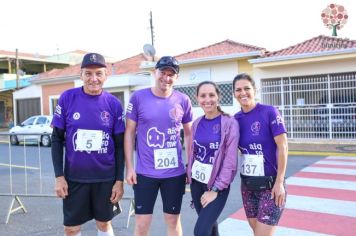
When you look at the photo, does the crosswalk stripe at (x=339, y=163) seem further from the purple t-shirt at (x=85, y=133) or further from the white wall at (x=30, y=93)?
the white wall at (x=30, y=93)

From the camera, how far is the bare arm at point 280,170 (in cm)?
299

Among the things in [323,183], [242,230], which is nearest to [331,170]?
[323,183]

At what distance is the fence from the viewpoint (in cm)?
575

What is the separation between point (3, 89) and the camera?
34.2m

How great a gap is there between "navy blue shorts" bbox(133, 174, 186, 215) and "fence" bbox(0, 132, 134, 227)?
183 cm

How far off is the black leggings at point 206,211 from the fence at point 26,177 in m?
2.12

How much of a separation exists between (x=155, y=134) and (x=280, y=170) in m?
1.13

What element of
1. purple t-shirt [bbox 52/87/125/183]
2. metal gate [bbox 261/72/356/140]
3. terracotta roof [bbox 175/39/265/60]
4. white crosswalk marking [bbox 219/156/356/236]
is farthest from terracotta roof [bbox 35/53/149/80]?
purple t-shirt [bbox 52/87/125/183]

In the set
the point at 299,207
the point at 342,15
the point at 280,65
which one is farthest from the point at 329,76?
the point at 299,207

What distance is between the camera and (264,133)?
3.04 m

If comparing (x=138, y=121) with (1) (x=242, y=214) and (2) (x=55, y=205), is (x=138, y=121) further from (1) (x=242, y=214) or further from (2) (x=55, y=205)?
(2) (x=55, y=205)

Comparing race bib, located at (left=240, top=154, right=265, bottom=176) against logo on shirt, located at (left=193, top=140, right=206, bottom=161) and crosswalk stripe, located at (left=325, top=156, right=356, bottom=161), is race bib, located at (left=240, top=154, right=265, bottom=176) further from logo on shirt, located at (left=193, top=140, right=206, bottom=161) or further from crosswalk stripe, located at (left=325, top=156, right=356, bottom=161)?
crosswalk stripe, located at (left=325, top=156, right=356, bottom=161)

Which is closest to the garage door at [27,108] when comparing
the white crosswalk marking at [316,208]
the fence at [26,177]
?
the fence at [26,177]

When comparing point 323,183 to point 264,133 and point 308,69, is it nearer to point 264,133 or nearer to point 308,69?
point 264,133
